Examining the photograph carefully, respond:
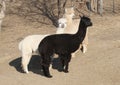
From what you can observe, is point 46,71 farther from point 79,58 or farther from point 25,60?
point 79,58

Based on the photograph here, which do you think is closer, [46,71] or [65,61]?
[46,71]

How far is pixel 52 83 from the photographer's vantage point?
36.5 ft

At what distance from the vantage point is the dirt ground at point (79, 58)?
37.3 feet

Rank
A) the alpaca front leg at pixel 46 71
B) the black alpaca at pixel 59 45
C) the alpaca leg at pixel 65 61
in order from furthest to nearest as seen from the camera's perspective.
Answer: the alpaca leg at pixel 65 61 → the alpaca front leg at pixel 46 71 → the black alpaca at pixel 59 45

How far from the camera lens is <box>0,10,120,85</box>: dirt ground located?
11.4 metres

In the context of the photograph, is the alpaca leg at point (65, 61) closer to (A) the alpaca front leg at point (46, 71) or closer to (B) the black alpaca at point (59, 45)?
(B) the black alpaca at point (59, 45)

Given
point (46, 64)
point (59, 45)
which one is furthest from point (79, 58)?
point (46, 64)

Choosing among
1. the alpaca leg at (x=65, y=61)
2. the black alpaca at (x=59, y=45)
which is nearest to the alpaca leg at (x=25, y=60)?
the black alpaca at (x=59, y=45)

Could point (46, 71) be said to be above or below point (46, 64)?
below

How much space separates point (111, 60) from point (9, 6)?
29.8 ft

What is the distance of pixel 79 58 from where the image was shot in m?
13.4

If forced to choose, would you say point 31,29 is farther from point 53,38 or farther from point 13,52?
point 53,38

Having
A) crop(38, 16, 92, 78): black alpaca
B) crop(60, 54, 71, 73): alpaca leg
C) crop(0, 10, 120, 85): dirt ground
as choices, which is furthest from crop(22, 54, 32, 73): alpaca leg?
crop(60, 54, 71, 73): alpaca leg

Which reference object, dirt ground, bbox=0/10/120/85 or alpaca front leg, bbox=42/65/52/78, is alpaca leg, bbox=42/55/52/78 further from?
dirt ground, bbox=0/10/120/85
